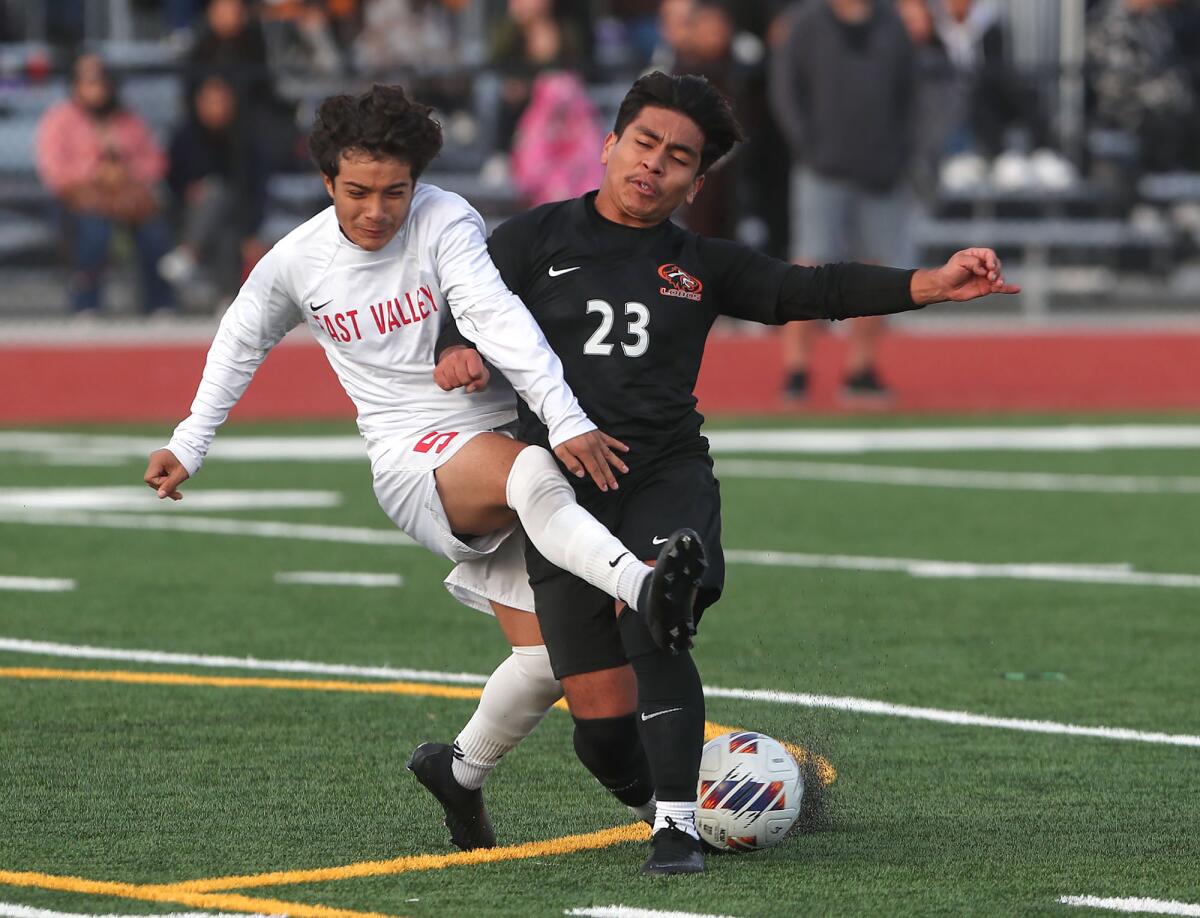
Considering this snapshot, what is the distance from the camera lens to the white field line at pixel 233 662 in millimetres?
7832

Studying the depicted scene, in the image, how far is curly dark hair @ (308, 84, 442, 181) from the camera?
18.5ft

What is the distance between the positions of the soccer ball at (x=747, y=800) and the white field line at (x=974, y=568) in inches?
170

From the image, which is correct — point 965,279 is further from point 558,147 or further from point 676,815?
point 558,147

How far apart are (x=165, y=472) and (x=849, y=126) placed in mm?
10191

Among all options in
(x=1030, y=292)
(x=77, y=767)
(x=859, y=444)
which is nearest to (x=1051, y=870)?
(x=77, y=767)

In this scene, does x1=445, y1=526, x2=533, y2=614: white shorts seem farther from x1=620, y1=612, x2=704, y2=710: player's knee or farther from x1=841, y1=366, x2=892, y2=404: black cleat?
x1=841, y1=366, x2=892, y2=404: black cleat

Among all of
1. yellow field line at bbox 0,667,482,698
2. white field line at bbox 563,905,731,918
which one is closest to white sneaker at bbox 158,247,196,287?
yellow field line at bbox 0,667,482,698

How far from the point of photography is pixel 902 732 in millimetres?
6926

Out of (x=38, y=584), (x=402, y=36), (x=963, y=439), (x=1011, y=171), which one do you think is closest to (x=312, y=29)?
(x=402, y=36)

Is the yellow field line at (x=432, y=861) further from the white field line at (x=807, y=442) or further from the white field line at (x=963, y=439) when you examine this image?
the white field line at (x=963, y=439)

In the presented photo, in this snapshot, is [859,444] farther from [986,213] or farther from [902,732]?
[902,732]

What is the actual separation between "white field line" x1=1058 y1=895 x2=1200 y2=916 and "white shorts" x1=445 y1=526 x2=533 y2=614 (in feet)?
4.64

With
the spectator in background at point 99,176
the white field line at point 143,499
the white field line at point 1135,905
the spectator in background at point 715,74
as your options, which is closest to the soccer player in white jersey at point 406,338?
the white field line at point 1135,905

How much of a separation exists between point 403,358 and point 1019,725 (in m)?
2.24
